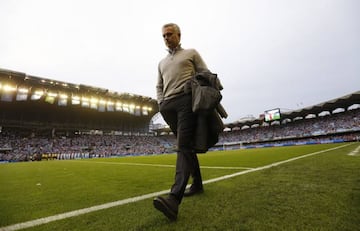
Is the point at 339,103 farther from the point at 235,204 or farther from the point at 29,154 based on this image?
the point at 29,154

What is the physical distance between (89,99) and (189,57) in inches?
1507

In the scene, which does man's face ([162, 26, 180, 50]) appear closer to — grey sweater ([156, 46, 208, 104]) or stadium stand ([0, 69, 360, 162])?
grey sweater ([156, 46, 208, 104])

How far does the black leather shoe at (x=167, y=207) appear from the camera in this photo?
4.41 ft

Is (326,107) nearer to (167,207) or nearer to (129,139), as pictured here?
(129,139)

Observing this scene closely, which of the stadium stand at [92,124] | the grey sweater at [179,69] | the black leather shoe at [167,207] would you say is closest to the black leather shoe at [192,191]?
the black leather shoe at [167,207]

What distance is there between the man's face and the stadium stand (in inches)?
1208

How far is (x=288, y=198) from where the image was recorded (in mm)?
1763

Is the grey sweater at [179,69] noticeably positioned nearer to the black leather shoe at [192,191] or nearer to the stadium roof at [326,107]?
the black leather shoe at [192,191]

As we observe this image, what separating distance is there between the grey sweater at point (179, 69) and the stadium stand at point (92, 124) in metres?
30.6

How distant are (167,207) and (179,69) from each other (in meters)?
1.32

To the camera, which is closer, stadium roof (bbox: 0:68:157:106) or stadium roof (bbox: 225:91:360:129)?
stadium roof (bbox: 0:68:157:106)

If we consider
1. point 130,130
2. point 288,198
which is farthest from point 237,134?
point 288,198

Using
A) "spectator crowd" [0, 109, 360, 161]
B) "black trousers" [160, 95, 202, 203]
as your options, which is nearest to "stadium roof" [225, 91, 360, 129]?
"spectator crowd" [0, 109, 360, 161]

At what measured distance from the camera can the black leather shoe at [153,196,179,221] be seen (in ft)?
4.41
